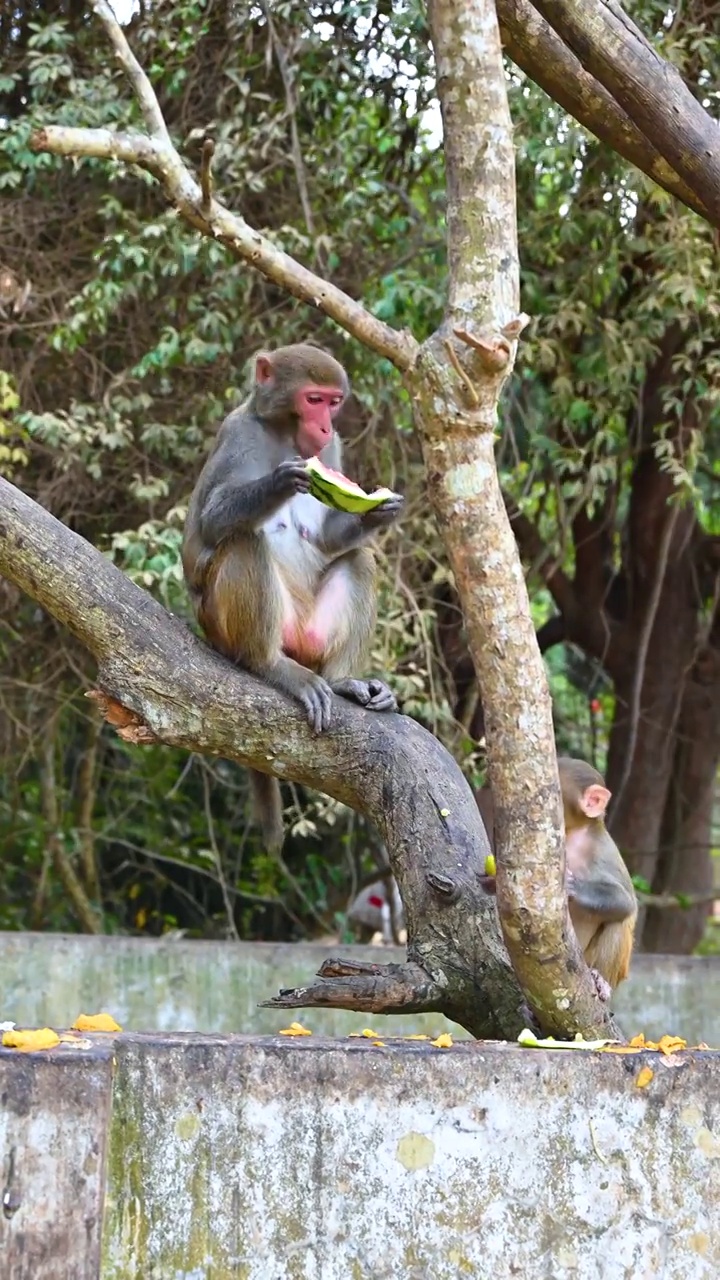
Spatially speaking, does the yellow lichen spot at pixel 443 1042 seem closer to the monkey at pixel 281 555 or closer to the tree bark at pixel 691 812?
the monkey at pixel 281 555

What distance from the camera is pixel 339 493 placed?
129 inches

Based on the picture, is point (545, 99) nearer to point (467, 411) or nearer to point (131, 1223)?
point (467, 411)

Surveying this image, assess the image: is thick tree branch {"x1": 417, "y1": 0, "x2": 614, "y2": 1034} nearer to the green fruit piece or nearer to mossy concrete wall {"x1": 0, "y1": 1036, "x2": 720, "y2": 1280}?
mossy concrete wall {"x1": 0, "y1": 1036, "x2": 720, "y2": 1280}

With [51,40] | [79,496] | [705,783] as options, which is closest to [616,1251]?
[79,496]

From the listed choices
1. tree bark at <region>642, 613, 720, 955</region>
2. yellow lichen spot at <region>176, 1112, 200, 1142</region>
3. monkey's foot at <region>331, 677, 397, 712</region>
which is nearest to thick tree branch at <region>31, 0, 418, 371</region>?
monkey's foot at <region>331, 677, 397, 712</region>

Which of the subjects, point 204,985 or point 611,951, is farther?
point 204,985

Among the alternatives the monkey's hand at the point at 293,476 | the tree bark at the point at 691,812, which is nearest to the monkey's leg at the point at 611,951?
the monkey's hand at the point at 293,476

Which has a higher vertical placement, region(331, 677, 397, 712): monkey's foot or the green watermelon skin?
the green watermelon skin

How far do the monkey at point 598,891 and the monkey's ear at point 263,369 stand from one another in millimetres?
1330

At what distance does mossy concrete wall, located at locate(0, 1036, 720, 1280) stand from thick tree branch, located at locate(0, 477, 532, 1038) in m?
0.60

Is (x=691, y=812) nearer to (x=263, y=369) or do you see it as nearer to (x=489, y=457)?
(x=263, y=369)

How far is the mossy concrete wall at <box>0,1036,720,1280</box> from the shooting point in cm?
226

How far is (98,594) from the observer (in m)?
3.24

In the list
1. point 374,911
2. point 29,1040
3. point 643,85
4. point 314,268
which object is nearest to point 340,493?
point 643,85
